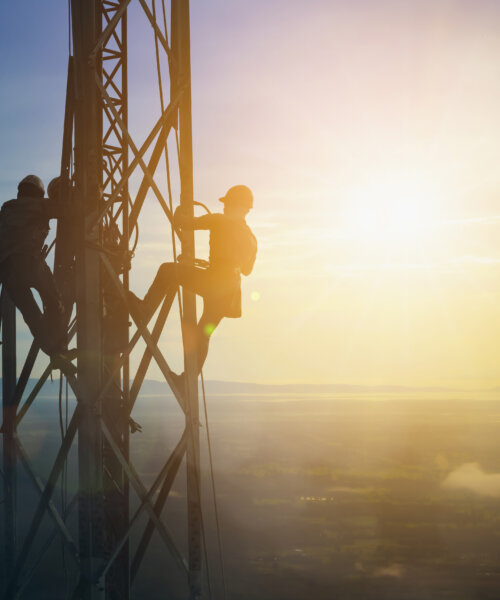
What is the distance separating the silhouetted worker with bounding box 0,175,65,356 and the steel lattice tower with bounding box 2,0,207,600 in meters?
0.31

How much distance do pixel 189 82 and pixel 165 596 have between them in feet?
382

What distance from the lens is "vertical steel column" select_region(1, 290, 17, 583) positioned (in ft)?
25.1

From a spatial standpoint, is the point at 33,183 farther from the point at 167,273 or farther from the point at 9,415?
the point at 9,415

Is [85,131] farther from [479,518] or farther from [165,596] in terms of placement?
[479,518]

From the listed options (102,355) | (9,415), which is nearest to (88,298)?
(102,355)

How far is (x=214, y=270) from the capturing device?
6.99m

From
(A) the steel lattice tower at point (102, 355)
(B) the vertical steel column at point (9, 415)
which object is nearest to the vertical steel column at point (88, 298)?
(A) the steel lattice tower at point (102, 355)

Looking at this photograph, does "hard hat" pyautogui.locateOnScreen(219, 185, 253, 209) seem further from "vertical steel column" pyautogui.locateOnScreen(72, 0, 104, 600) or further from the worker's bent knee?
"vertical steel column" pyautogui.locateOnScreen(72, 0, 104, 600)

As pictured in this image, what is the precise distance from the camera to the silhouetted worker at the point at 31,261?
22.3 ft

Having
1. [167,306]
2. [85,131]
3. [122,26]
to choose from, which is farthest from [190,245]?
[122,26]

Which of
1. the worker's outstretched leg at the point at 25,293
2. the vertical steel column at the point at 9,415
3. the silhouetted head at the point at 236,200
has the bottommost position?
the vertical steel column at the point at 9,415

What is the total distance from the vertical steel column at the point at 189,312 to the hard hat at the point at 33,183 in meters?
1.57

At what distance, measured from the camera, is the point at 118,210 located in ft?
27.9

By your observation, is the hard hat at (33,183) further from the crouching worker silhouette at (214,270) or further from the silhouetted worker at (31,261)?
the crouching worker silhouette at (214,270)
